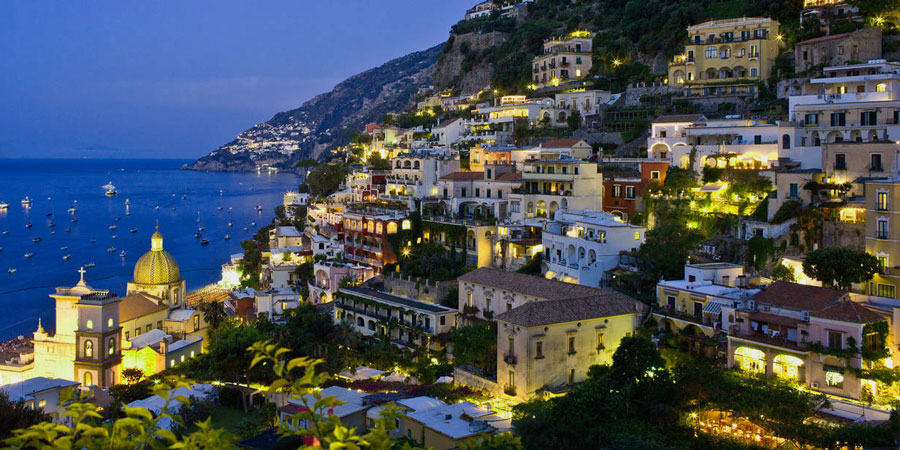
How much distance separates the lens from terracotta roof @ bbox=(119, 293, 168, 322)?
→ 38188mm

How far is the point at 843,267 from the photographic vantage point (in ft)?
82.1

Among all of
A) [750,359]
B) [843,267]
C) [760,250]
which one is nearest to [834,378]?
[750,359]

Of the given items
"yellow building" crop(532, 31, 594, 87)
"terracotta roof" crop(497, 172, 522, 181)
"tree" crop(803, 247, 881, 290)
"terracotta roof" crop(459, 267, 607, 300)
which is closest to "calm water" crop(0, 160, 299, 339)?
"terracotta roof" crop(497, 172, 522, 181)

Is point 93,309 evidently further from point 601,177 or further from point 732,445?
point 732,445

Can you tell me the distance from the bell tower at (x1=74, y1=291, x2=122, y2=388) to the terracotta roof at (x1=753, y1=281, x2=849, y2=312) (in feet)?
90.1

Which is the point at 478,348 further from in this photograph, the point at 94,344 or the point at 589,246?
the point at 94,344

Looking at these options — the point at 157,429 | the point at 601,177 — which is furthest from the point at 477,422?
the point at 601,177

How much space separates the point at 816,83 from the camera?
36.1 meters

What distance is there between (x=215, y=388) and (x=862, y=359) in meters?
22.7

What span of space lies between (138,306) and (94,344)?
4.79m

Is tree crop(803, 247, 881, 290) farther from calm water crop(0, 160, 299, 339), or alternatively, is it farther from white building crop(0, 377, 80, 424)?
calm water crop(0, 160, 299, 339)

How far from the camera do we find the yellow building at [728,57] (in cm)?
4438

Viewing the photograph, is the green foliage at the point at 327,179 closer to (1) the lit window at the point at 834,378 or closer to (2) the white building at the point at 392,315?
(2) the white building at the point at 392,315

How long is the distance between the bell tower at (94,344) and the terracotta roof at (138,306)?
248cm
